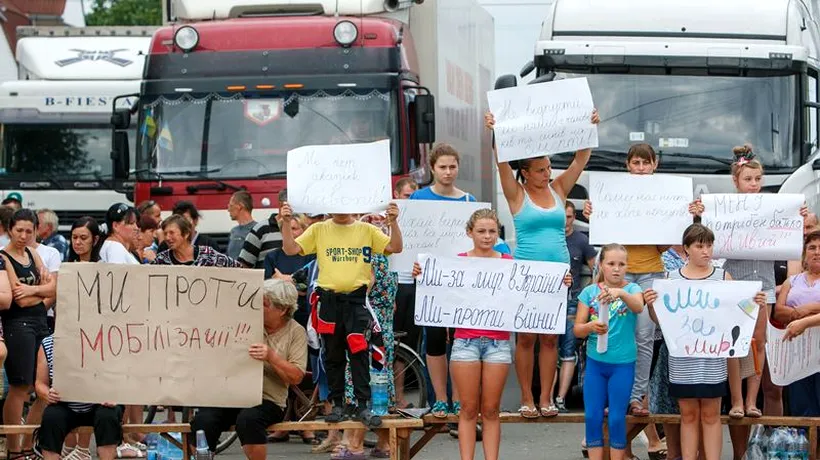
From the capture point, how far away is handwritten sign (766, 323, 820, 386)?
1021 centimetres

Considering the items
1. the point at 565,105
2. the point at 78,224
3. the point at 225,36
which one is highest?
the point at 225,36

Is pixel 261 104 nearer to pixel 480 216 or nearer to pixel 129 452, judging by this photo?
pixel 129 452

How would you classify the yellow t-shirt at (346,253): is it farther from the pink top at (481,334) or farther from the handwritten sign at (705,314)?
the handwritten sign at (705,314)

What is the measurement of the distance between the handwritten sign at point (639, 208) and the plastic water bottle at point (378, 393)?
5.77 feet

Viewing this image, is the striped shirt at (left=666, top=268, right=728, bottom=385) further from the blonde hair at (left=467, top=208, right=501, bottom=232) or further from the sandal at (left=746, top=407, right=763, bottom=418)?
the blonde hair at (left=467, top=208, right=501, bottom=232)

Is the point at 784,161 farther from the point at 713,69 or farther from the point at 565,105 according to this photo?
the point at 565,105

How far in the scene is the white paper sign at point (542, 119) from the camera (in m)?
10.2

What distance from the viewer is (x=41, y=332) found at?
11.0 metres

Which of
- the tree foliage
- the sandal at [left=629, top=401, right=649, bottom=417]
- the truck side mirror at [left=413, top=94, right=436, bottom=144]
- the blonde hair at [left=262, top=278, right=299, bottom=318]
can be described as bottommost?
the sandal at [left=629, top=401, right=649, bottom=417]

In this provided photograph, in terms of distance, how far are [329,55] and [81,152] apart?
7.39 m

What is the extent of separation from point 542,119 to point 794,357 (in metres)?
2.28

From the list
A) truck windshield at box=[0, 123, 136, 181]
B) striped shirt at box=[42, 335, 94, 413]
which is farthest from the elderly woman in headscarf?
truck windshield at box=[0, 123, 136, 181]

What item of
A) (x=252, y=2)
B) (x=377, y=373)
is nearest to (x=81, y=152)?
(x=252, y=2)

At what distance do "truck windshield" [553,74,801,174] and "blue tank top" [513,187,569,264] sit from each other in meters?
4.03
